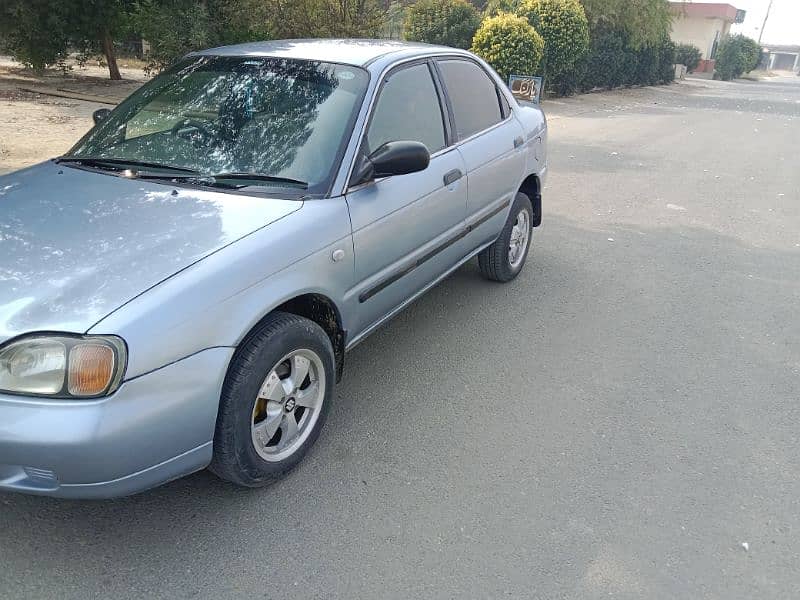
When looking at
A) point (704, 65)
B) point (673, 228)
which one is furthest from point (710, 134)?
point (704, 65)

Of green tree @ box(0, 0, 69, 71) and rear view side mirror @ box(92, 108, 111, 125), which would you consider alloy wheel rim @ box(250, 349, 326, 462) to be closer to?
rear view side mirror @ box(92, 108, 111, 125)

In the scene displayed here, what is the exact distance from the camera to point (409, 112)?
3.91 m

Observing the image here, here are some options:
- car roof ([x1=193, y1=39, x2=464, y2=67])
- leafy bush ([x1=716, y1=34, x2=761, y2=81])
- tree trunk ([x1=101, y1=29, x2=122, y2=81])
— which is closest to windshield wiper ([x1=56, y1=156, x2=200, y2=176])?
car roof ([x1=193, y1=39, x2=464, y2=67])

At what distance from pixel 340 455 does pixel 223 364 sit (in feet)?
3.23

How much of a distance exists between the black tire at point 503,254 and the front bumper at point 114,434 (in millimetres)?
3165

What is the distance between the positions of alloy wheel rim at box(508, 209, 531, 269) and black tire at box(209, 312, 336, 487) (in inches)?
110

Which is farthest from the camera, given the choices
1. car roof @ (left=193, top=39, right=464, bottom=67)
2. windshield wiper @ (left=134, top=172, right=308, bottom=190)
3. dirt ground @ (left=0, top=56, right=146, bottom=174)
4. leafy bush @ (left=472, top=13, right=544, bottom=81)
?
leafy bush @ (left=472, top=13, right=544, bottom=81)

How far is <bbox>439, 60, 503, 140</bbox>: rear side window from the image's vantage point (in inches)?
174

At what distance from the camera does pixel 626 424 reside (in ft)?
12.0

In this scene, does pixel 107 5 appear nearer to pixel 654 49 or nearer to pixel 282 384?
pixel 282 384

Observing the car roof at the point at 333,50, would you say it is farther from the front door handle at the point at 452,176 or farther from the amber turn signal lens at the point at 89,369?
the amber turn signal lens at the point at 89,369

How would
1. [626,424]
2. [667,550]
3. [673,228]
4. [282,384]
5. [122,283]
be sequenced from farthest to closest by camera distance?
[673,228] → [626,424] → [282,384] → [667,550] → [122,283]

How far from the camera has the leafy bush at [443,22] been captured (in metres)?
19.8

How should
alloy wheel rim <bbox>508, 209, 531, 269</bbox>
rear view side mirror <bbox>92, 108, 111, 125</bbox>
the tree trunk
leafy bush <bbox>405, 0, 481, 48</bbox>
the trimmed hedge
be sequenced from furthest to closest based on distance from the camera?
1. the trimmed hedge
2. leafy bush <bbox>405, 0, 481, 48</bbox>
3. the tree trunk
4. alloy wheel rim <bbox>508, 209, 531, 269</bbox>
5. rear view side mirror <bbox>92, 108, 111, 125</bbox>
